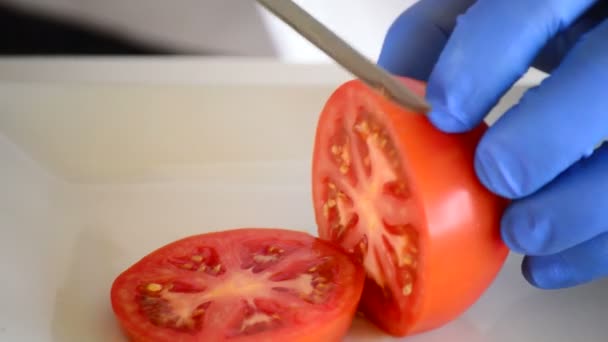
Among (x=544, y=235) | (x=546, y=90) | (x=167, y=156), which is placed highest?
(x=546, y=90)

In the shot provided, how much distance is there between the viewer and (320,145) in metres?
0.89

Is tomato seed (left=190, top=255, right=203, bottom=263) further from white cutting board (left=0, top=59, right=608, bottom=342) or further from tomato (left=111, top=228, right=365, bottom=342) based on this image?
white cutting board (left=0, top=59, right=608, bottom=342)

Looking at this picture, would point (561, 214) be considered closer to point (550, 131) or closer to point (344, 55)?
point (550, 131)

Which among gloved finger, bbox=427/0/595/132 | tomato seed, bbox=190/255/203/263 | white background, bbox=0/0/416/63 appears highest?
gloved finger, bbox=427/0/595/132

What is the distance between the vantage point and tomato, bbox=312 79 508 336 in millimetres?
722

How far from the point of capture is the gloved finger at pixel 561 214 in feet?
2.37

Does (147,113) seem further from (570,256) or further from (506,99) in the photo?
(570,256)

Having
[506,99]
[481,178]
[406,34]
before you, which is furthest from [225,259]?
[506,99]

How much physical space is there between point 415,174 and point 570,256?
0.23m

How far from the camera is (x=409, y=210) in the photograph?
741mm

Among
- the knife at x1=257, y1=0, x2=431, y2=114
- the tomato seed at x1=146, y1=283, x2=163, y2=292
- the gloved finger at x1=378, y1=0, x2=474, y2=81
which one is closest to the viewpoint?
the knife at x1=257, y1=0, x2=431, y2=114

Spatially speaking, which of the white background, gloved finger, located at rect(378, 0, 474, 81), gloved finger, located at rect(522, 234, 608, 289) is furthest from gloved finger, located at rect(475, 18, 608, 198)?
the white background

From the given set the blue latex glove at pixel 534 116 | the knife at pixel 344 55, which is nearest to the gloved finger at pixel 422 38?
the blue latex glove at pixel 534 116

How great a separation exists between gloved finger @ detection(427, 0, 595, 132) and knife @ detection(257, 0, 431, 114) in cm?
6
